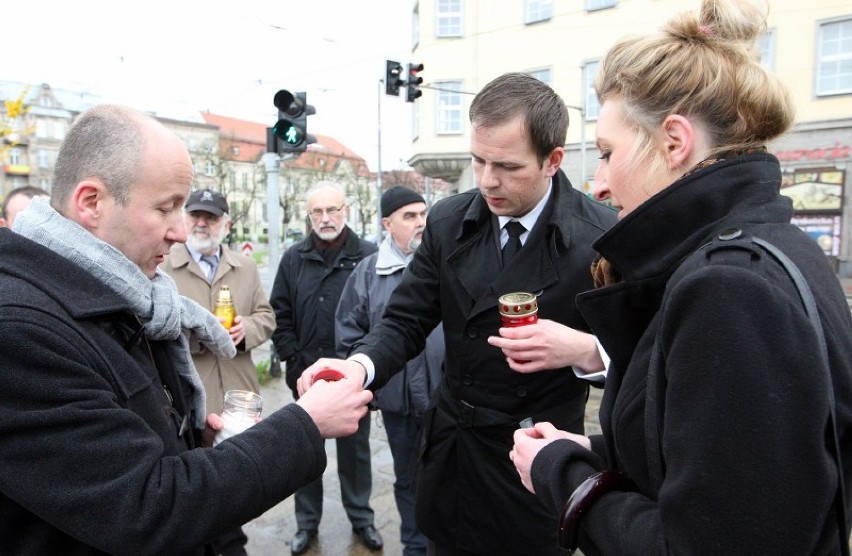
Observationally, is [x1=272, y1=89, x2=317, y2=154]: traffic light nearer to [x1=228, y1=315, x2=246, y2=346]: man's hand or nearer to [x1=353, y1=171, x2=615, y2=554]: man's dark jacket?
[x1=228, y1=315, x2=246, y2=346]: man's hand

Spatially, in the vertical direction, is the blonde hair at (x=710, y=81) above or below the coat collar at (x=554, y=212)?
above

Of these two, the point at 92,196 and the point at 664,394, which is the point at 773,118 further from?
the point at 92,196

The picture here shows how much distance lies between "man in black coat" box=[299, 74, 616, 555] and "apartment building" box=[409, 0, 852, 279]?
10.7 m

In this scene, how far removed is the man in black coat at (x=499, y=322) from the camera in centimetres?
228

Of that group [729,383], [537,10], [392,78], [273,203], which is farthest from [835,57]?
[729,383]

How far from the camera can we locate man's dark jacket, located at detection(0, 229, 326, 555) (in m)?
1.22

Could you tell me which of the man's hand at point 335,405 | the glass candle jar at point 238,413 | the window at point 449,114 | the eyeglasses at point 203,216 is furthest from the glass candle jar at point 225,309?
the window at point 449,114

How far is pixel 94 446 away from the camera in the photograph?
1253 millimetres

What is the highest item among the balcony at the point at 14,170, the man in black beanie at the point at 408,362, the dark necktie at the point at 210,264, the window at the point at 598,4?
the window at the point at 598,4

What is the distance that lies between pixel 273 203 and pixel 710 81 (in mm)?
6778

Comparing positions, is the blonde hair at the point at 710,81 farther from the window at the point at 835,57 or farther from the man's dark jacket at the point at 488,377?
the window at the point at 835,57

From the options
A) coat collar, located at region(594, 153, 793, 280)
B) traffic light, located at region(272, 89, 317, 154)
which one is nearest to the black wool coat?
coat collar, located at region(594, 153, 793, 280)

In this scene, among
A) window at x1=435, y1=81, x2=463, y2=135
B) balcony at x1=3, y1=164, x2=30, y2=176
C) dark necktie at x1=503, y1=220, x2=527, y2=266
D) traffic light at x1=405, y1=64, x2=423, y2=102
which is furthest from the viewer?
balcony at x1=3, y1=164, x2=30, y2=176

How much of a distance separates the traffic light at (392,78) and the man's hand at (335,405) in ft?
34.9
